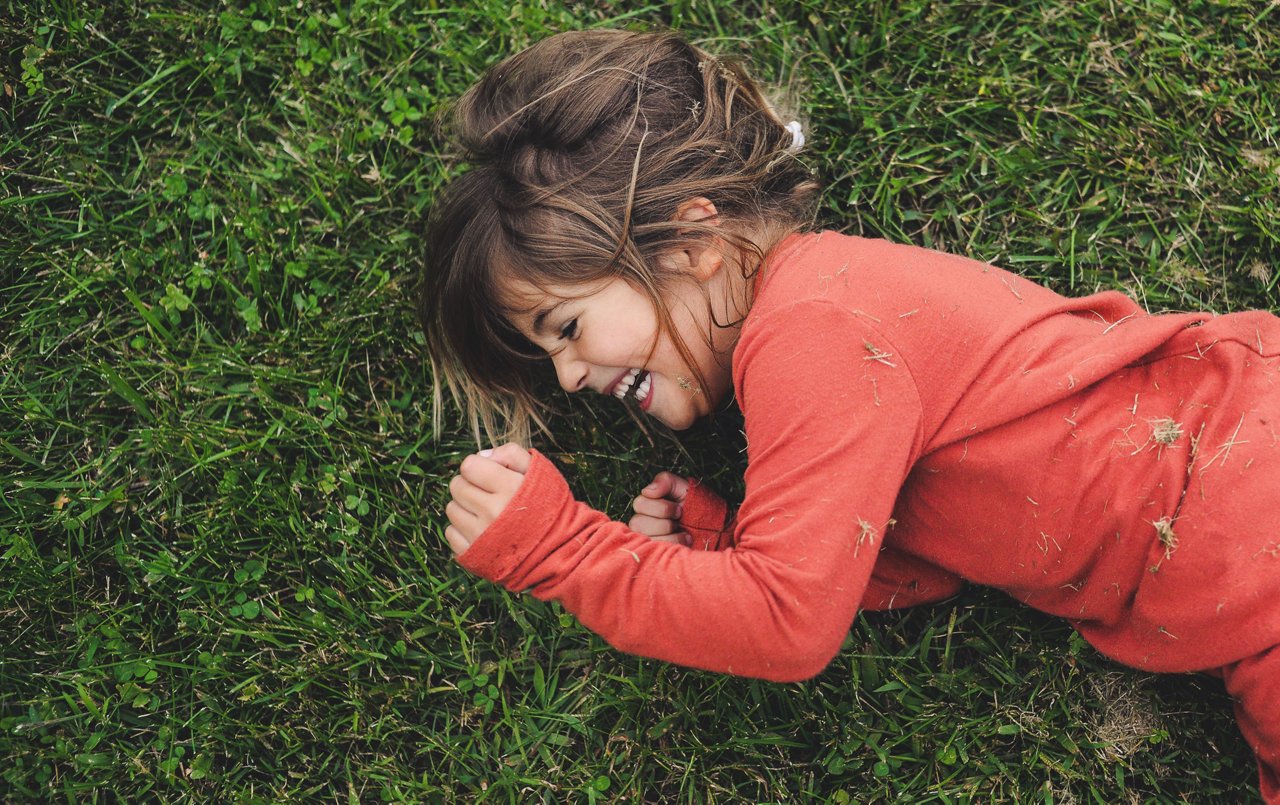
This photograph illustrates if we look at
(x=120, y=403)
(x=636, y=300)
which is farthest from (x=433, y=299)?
(x=120, y=403)


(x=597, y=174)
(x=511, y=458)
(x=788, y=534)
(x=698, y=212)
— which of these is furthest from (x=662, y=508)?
(x=597, y=174)

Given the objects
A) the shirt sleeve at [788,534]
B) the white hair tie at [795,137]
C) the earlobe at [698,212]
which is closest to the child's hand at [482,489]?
the shirt sleeve at [788,534]

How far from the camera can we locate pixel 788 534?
2.14m

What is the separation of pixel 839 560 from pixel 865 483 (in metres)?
0.18

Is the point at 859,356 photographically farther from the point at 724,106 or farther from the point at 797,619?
the point at 724,106

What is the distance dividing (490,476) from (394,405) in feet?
2.38

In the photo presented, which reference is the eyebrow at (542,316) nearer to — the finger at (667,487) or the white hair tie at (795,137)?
the finger at (667,487)

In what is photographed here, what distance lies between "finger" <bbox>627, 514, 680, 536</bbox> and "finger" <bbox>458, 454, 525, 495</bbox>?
0.54 meters

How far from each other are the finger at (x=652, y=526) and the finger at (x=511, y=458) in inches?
19.5

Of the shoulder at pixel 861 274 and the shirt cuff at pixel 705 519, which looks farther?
the shirt cuff at pixel 705 519

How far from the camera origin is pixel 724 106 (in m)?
2.61

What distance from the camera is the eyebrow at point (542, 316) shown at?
2465 mm

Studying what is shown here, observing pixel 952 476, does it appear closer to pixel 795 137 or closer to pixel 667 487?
pixel 667 487

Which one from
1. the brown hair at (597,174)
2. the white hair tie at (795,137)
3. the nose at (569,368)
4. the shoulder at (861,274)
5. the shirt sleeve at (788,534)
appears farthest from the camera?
the white hair tie at (795,137)
